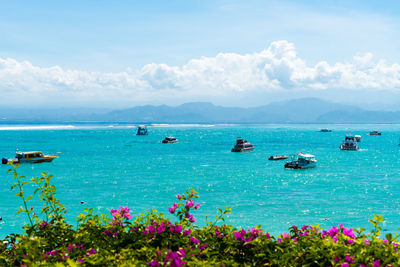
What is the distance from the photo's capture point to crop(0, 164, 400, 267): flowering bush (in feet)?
19.1

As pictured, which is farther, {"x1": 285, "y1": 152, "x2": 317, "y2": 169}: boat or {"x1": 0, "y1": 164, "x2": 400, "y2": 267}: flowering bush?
{"x1": 285, "y1": 152, "x2": 317, "y2": 169}: boat

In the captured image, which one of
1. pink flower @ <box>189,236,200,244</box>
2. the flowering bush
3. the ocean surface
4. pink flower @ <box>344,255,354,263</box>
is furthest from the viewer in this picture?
the ocean surface

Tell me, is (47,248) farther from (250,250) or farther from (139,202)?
(139,202)

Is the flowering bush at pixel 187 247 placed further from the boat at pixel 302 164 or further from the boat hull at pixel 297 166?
the boat at pixel 302 164

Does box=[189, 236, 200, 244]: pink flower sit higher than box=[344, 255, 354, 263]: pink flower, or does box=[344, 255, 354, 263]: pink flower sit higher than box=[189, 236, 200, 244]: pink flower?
box=[344, 255, 354, 263]: pink flower

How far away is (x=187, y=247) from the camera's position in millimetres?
6586

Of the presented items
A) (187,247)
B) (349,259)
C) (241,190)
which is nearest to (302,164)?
(241,190)

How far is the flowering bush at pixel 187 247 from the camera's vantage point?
19.1ft

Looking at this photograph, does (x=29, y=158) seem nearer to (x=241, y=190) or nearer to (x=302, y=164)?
(x=241, y=190)

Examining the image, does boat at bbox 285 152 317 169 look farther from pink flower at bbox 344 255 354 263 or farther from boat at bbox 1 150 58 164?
pink flower at bbox 344 255 354 263

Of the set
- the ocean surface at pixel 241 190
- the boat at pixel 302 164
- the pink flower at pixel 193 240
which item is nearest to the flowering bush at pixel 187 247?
the pink flower at pixel 193 240

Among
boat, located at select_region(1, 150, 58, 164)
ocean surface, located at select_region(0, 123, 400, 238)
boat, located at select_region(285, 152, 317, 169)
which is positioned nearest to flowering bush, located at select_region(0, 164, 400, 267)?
ocean surface, located at select_region(0, 123, 400, 238)

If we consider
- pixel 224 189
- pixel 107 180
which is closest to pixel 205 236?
pixel 224 189

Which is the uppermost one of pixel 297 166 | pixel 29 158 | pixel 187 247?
pixel 187 247
